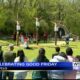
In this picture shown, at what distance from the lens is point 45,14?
67.1m

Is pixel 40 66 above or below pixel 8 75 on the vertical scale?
above

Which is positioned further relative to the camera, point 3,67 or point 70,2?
point 70,2

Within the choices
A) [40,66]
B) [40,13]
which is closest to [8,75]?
[40,66]

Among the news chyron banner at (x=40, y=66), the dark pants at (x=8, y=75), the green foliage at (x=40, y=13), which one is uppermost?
the news chyron banner at (x=40, y=66)

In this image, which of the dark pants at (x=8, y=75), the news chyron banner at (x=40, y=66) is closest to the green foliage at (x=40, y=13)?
the dark pants at (x=8, y=75)

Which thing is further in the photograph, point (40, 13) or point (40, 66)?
point (40, 13)

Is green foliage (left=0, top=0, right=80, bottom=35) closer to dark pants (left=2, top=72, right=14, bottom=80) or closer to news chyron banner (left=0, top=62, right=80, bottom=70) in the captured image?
dark pants (left=2, top=72, right=14, bottom=80)

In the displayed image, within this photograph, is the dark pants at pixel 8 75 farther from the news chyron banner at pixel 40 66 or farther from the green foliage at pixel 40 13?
the green foliage at pixel 40 13

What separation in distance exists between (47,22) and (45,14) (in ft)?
4.97

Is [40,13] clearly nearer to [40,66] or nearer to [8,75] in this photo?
[8,75]

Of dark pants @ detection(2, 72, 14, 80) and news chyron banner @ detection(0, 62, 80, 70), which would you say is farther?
dark pants @ detection(2, 72, 14, 80)

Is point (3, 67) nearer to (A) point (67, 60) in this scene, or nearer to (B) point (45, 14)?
(A) point (67, 60)

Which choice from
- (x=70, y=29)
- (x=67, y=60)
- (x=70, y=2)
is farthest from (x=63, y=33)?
(x=67, y=60)

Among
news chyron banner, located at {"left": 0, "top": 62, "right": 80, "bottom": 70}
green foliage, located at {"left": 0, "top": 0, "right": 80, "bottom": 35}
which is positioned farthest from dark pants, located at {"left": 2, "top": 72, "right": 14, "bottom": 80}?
green foliage, located at {"left": 0, "top": 0, "right": 80, "bottom": 35}
